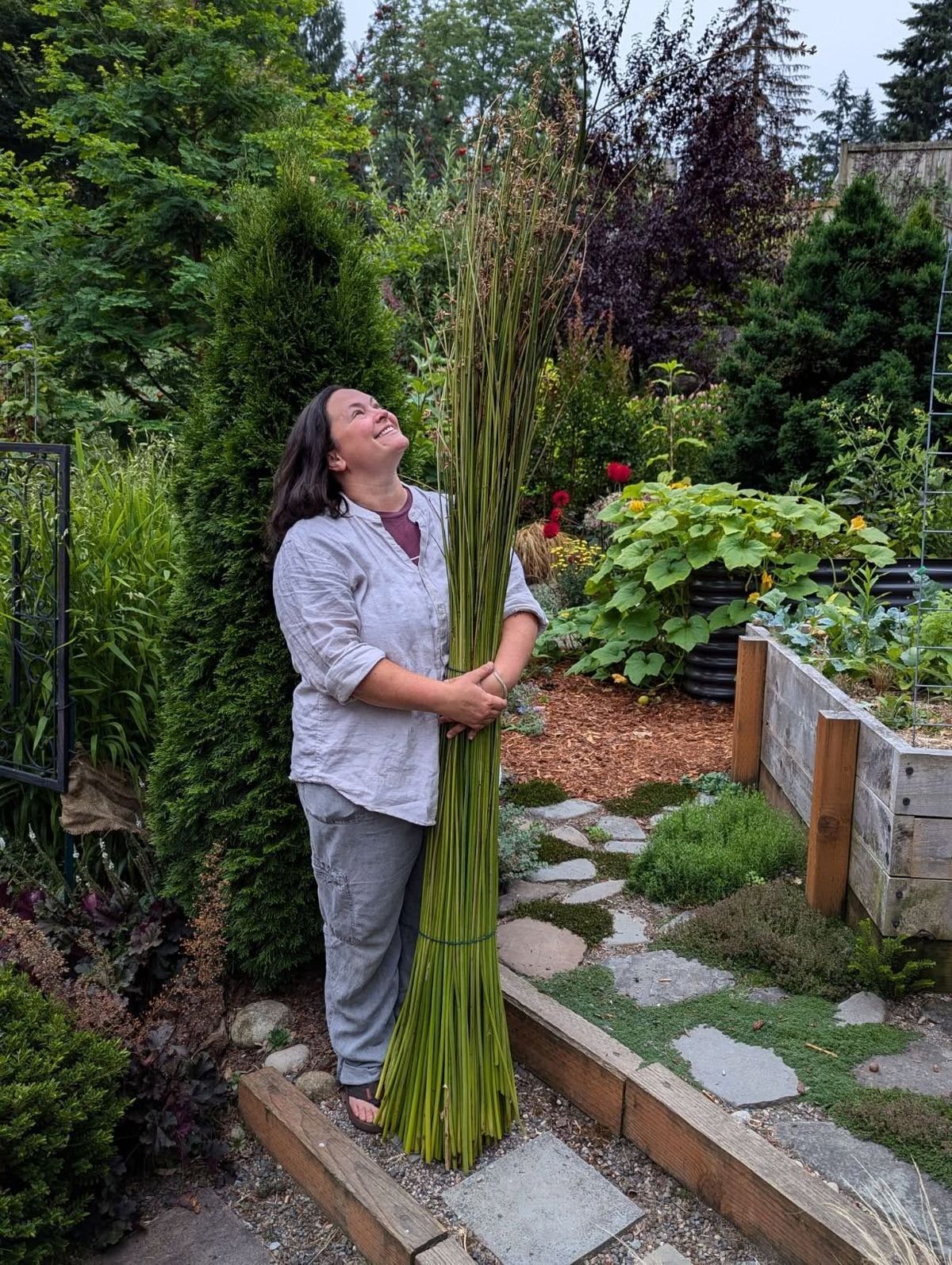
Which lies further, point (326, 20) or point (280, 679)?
point (326, 20)

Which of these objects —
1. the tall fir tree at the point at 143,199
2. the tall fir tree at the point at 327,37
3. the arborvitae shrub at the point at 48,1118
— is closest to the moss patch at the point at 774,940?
the arborvitae shrub at the point at 48,1118

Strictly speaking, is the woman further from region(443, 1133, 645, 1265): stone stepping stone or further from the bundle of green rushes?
region(443, 1133, 645, 1265): stone stepping stone

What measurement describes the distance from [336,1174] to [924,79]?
34.9m

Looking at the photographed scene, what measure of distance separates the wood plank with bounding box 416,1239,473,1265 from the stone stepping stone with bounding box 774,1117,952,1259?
0.65 metres

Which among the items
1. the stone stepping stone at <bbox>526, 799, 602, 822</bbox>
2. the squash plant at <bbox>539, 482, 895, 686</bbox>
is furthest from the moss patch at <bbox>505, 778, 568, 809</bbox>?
the squash plant at <bbox>539, 482, 895, 686</bbox>

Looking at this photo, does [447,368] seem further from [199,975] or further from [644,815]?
[644,815]

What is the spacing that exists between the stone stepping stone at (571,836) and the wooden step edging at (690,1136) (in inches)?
40.7

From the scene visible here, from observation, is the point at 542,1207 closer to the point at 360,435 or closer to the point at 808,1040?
the point at 808,1040

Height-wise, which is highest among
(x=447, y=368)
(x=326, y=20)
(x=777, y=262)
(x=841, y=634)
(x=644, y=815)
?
(x=326, y=20)

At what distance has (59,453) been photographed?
2627 mm

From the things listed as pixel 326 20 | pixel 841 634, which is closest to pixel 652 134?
pixel 841 634

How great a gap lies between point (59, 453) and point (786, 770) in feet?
8.15

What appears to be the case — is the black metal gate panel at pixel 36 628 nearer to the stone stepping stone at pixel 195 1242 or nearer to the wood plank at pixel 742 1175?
the stone stepping stone at pixel 195 1242

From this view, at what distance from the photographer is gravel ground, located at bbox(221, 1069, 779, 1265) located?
1.72 meters
